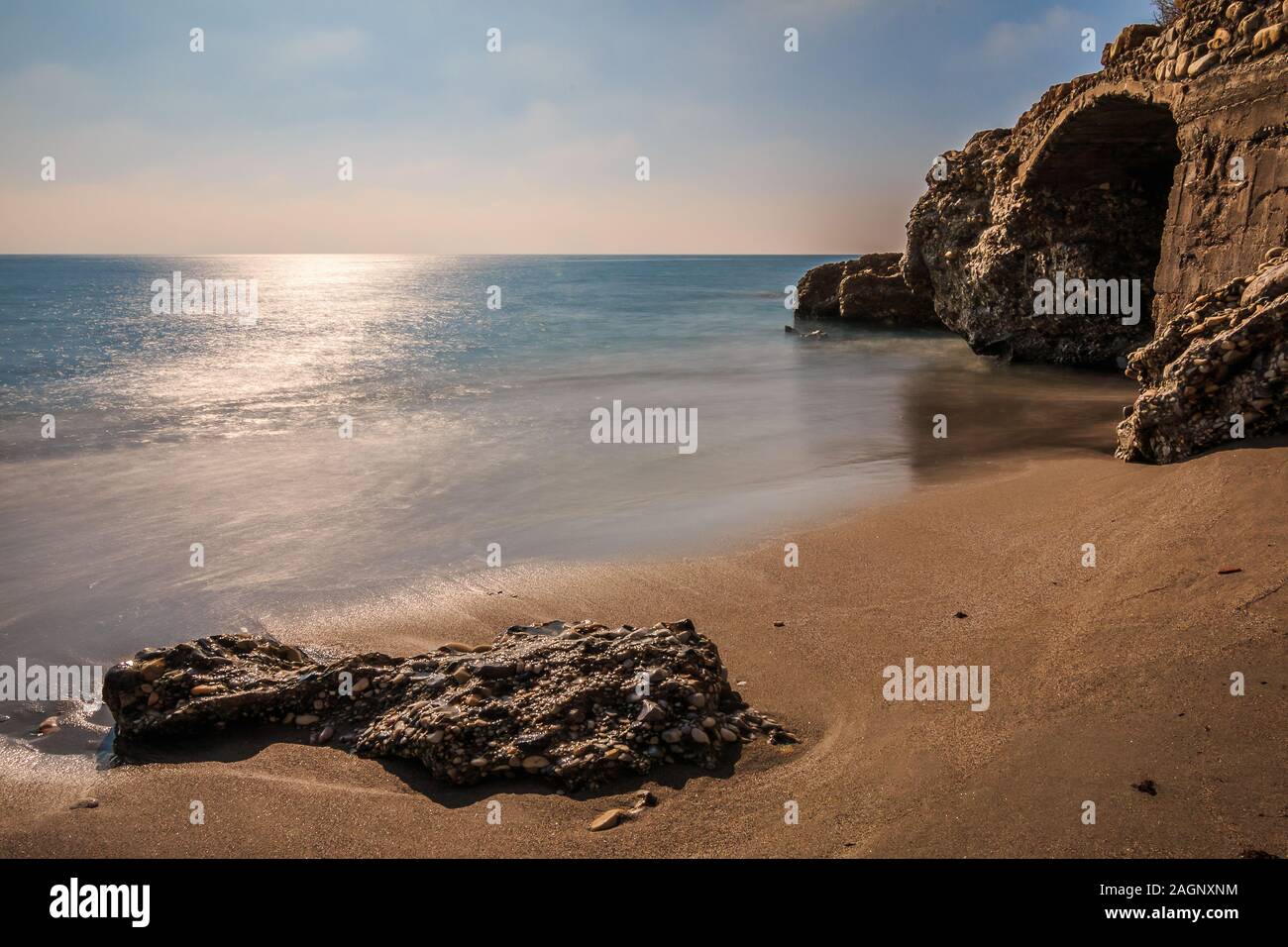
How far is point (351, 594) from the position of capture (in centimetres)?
612

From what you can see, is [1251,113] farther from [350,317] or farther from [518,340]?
[350,317]

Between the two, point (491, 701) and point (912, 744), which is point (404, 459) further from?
point (912, 744)

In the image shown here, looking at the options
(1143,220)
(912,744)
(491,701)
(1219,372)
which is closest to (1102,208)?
(1143,220)

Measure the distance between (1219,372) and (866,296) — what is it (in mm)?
22652

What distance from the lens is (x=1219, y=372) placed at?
667 centimetres

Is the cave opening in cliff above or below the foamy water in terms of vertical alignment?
above

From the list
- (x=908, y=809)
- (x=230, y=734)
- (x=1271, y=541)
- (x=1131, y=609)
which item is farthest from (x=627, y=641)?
(x=1271, y=541)

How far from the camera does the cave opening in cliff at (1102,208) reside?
46.0ft

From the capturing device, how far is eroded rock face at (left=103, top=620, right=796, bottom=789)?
11.0ft

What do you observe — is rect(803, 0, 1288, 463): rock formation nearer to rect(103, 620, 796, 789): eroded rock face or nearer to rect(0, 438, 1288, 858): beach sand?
rect(0, 438, 1288, 858): beach sand

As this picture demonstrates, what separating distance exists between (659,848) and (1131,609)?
304cm

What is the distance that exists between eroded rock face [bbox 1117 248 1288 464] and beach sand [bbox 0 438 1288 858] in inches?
33.8

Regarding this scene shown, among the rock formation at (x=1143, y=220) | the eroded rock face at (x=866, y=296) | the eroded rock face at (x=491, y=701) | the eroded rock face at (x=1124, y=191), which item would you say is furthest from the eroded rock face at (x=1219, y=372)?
the eroded rock face at (x=866, y=296)

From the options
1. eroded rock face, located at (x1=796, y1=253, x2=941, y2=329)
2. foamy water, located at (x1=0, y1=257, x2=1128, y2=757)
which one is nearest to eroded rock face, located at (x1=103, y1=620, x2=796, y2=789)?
foamy water, located at (x1=0, y1=257, x2=1128, y2=757)
